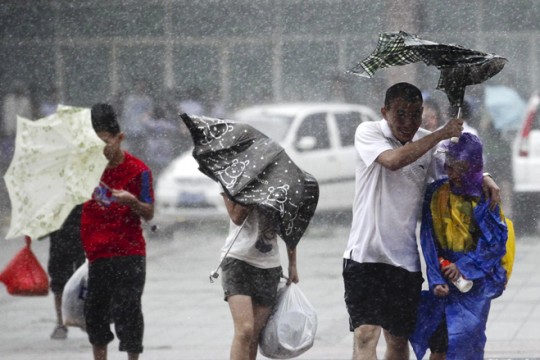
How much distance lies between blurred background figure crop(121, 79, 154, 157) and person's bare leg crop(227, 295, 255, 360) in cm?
1253

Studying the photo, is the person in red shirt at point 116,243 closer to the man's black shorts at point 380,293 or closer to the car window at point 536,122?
the man's black shorts at point 380,293

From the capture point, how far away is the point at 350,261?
5602 millimetres

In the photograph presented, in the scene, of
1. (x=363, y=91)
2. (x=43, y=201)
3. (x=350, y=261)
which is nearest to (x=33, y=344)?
(x=43, y=201)

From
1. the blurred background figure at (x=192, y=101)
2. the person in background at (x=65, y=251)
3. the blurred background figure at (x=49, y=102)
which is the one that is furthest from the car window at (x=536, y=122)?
the blurred background figure at (x=49, y=102)

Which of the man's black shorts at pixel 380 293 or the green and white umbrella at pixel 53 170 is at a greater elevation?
the green and white umbrella at pixel 53 170

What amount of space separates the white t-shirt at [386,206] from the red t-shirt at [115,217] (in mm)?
1552

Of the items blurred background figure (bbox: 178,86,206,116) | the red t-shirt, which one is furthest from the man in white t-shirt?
blurred background figure (bbox: 178,86,206,116)

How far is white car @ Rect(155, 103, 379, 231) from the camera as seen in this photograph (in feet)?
50.3

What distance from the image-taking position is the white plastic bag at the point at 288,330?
236 inches

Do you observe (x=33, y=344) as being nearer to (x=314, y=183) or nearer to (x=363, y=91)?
(x=314, y=183)

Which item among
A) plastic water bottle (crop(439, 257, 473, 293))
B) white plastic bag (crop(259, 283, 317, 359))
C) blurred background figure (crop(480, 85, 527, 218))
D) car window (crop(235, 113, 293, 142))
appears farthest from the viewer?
car window (crop(235, 113, 293, 142))

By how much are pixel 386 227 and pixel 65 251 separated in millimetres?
3458

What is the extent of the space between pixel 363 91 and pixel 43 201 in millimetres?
14074

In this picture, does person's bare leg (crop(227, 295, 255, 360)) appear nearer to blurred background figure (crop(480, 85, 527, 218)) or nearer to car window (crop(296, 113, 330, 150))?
blurred background figure (crop(480, 85, 527, 218))
